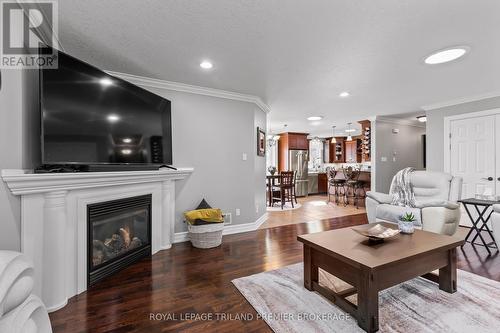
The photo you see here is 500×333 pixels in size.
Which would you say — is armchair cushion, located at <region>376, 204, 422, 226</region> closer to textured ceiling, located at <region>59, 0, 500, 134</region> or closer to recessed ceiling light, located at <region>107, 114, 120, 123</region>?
textured ceiling, located at <region>59, 0, 500, 134</region>

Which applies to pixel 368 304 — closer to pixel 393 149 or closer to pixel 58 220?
pixel 58 220

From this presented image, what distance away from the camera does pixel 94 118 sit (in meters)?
2.22

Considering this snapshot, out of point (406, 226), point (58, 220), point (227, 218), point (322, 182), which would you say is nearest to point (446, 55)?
point (406, 226)

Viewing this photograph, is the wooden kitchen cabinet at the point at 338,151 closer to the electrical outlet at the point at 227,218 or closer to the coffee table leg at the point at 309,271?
the electrical outlet at the point at 227,218

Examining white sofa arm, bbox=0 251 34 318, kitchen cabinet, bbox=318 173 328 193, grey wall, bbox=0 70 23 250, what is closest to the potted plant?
white sofa arm, bbox=0 251 34 318

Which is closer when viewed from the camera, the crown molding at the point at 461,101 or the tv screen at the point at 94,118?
the tv screen at the point at 94,118

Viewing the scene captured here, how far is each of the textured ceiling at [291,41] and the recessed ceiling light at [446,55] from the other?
8cm

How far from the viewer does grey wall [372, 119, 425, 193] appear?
6051mm

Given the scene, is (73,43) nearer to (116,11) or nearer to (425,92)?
(116,11)

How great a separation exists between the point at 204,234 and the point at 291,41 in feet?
Result: 8.15

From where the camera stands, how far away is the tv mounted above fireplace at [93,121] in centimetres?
188

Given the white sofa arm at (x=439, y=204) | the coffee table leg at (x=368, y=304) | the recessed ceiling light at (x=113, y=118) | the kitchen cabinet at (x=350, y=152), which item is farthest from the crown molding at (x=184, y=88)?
the kitchen cabinet at (x=350, y=152)

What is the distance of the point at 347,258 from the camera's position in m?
1.69

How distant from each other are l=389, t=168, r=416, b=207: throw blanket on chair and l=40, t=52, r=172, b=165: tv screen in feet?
11.6
